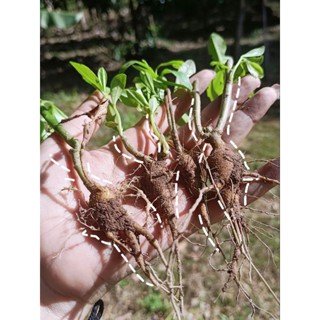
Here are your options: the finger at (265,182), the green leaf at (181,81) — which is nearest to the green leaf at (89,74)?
the green leaf at (181,81)

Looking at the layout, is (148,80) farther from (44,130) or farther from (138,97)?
(44,130)

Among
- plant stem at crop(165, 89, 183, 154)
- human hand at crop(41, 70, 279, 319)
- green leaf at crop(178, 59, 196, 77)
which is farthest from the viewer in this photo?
A: green leaf at crop(178, 59, 196, 77)

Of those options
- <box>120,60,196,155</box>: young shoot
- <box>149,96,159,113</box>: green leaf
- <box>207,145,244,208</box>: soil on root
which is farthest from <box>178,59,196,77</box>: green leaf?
<box>207,145,244,208</box>: soil on root

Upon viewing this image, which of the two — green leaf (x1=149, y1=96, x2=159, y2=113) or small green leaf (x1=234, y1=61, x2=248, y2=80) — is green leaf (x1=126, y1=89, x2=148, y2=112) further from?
small green leaf (x1=234, y1=61, x2=248, y2=80)

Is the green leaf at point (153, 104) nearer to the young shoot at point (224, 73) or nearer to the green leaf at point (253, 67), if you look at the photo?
the young shoot at point (224, 73)

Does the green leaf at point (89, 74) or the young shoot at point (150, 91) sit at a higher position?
the green leaf at point (89, 74)

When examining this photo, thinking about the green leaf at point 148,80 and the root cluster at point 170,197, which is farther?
the green leaf at point 148,80
